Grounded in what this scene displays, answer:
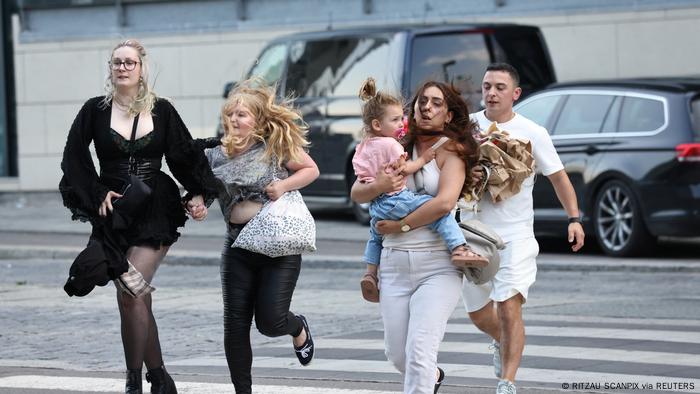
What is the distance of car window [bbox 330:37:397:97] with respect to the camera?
17.5 m

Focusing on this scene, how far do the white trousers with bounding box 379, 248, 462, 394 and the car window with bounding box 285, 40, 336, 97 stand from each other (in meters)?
11.3

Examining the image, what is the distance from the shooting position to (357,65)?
58.3ft

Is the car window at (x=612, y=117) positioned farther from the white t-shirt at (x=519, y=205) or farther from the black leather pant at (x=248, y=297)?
the black leather pant at (x=248, y=297)

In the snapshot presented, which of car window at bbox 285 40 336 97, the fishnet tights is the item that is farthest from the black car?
the fishnet tights

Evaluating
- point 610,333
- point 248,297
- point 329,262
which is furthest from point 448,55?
point 248,297

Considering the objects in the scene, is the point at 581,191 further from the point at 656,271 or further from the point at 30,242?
the point at 30,242

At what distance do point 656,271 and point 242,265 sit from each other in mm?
7106

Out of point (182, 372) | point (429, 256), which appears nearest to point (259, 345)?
point (182, 372)

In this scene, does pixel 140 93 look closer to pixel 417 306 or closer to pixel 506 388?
pixel 417 306

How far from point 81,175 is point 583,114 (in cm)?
821

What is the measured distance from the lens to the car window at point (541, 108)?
50.2ft

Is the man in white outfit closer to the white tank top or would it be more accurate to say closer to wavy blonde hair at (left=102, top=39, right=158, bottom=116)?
the white tank top

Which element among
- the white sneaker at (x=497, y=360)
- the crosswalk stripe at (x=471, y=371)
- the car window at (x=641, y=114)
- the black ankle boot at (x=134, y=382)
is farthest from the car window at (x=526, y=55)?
the black ankle boot at (x=134, y=382)

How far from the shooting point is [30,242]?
18.1 m
